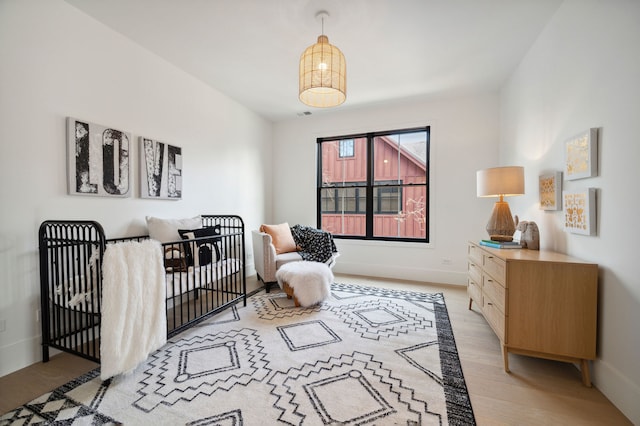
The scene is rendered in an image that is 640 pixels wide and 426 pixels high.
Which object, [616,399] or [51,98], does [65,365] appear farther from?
[616,399]

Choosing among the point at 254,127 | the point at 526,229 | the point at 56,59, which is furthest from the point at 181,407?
the point at 254,127

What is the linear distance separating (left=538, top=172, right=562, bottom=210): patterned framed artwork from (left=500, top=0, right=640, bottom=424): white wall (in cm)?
7

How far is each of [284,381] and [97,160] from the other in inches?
88.7

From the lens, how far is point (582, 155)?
1.79 m

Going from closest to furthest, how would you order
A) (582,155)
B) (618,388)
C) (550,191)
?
(618,388) → (582,155) → (550,191)

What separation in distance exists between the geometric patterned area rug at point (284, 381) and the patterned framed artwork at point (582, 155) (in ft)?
4.96

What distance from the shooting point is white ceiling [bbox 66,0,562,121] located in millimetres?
2066

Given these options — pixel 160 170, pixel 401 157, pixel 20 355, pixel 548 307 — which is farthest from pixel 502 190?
pixel 20 355

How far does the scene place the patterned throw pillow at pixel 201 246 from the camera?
7.84 feet

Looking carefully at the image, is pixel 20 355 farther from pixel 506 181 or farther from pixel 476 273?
pixel 506 181

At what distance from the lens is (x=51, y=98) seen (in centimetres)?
197

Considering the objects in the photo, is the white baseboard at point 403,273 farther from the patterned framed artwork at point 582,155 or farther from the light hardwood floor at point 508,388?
the patterned framed artwork at point 582,155

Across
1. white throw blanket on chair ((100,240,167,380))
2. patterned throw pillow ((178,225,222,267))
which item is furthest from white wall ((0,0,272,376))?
white throw blanket on chair ((100,240,167,380))

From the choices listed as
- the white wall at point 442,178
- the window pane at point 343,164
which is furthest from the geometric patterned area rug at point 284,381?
the window pane at point 343,164
